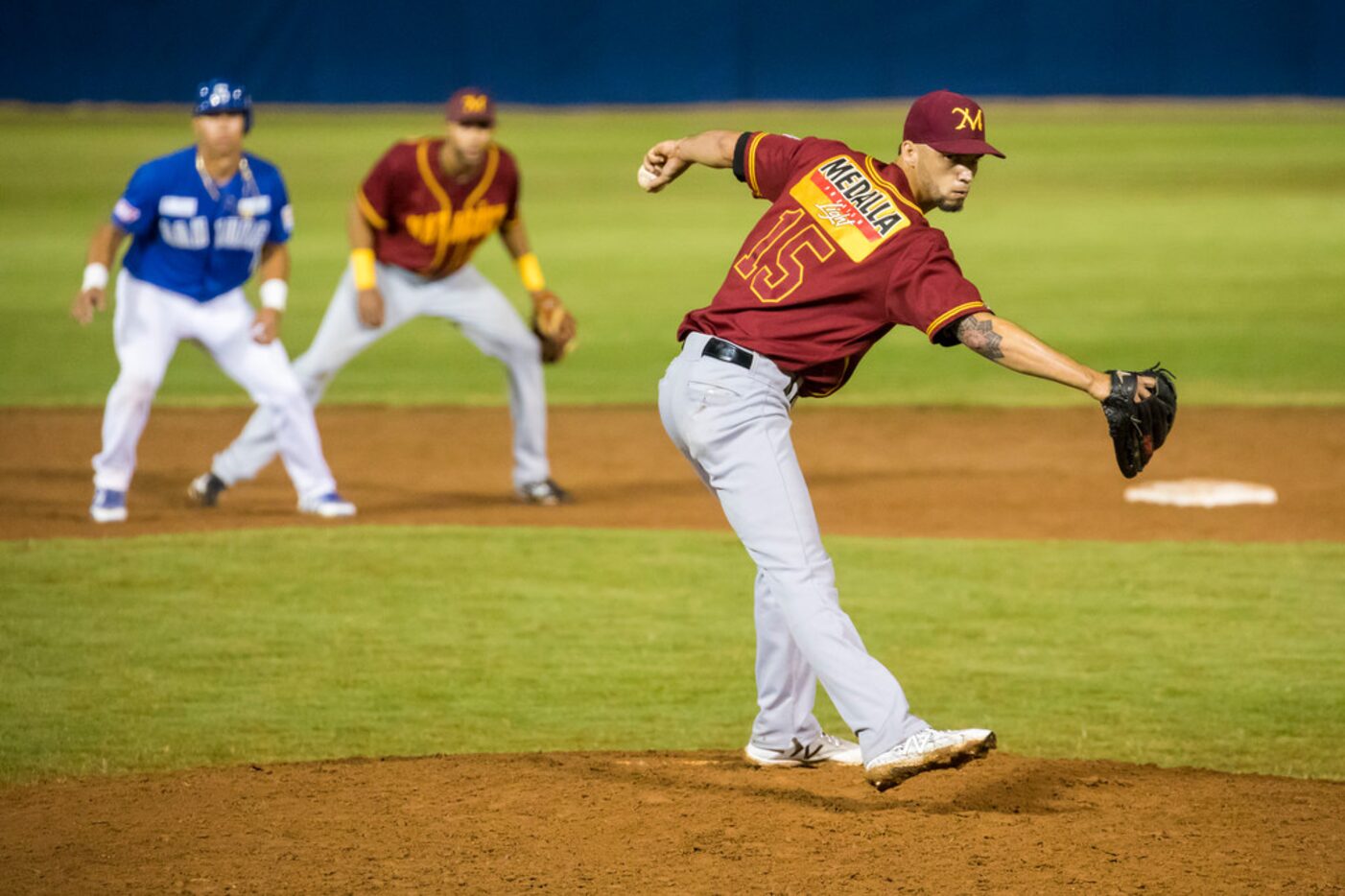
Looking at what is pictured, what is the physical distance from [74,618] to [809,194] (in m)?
3.83

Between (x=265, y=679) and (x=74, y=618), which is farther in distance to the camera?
(x=74, y=618)

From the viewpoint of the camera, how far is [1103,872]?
14.4 feet

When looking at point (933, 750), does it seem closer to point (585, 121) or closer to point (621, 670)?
point (621, 670)

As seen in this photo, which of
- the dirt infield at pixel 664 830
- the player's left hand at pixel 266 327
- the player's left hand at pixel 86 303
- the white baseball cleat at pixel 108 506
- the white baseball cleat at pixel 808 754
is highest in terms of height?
the player's left hand at pixel 86 303

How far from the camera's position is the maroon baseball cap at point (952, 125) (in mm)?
4664

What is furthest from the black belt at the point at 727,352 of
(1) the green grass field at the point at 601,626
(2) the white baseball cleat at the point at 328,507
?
(2) the white baseball cleat at the point at 328,507

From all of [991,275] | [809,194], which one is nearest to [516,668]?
[809,194]

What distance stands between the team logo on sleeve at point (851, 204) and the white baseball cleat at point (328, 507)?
468 cm

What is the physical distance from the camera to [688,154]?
5.23 m

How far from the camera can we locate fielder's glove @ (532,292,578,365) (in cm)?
935

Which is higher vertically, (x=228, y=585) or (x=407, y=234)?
(x=407, y=234)

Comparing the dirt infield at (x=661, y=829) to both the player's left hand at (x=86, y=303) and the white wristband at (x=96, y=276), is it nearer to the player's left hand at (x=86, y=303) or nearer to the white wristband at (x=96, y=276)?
the player's left hand at (x=86, y=303)

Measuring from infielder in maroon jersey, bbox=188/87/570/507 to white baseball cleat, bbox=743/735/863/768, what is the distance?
425 centimetres

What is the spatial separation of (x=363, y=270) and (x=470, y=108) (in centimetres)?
93
